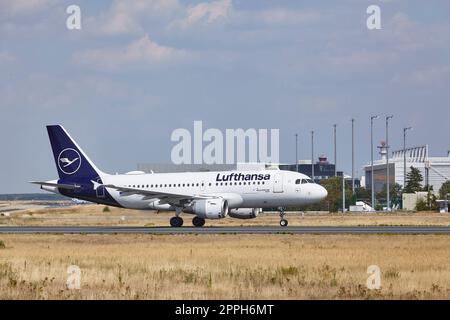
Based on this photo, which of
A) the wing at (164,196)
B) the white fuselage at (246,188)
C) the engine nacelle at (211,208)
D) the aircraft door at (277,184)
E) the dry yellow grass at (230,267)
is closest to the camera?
the dry yellow grass at (230,267)

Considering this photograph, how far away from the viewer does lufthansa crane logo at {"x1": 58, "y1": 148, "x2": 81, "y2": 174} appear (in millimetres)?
69500

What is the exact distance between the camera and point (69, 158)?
69.6 m

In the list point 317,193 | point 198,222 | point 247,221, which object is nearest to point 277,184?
point 317,193

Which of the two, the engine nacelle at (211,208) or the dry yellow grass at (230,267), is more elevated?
the engine nacelle at (211,208)

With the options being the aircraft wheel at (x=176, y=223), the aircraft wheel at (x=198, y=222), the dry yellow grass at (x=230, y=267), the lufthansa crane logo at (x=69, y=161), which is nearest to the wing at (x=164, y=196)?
the aircraft wheel at (x=176, y=223)

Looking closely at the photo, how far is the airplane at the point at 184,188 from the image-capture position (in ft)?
208

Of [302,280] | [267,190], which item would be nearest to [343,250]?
[302,280]

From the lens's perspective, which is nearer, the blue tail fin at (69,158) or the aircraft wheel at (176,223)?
the aircraft wheel at (176,223)

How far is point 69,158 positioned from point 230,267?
132 feet

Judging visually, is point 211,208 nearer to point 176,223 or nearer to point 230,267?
point 176,223

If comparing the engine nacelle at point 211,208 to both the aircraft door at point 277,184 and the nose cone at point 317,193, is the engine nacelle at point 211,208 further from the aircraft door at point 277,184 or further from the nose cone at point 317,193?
the nose cone at point 317,193
